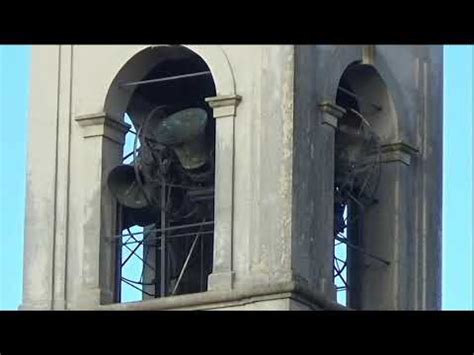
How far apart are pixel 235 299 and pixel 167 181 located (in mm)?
1774

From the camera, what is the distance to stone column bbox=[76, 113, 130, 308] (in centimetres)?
2105

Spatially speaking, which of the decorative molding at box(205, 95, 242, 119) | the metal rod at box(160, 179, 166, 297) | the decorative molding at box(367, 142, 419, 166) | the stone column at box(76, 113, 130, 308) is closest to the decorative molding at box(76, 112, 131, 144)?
the stone column at box(76, 113, 130, 308)

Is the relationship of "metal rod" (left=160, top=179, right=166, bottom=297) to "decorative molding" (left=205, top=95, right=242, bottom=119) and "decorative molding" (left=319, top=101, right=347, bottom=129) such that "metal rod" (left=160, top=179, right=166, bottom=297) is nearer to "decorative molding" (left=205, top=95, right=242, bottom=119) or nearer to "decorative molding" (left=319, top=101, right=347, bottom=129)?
"decorative molding" (left=205, top=95, right=242, bottom=119)

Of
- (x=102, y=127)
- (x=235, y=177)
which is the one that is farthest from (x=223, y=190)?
(x=102, y=127)

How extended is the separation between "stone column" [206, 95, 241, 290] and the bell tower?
0.04ft

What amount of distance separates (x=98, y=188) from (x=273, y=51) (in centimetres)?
203

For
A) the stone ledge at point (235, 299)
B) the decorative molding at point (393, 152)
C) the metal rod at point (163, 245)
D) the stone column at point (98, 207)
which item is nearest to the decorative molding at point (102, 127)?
the stone column at point (98, 207)

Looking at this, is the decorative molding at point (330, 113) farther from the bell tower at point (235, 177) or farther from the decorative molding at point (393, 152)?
the decorative molding at point (393, 152)
